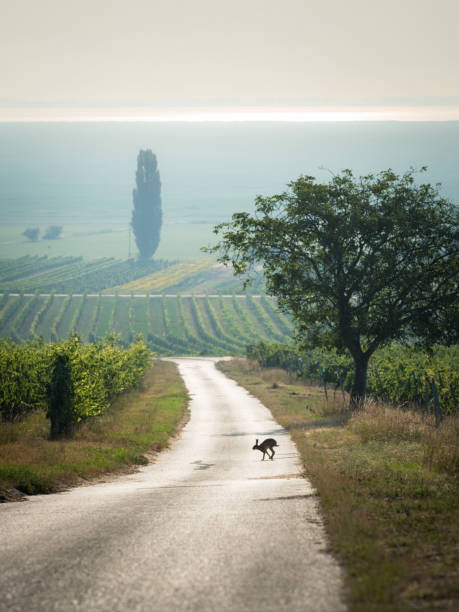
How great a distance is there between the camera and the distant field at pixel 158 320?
95.0m

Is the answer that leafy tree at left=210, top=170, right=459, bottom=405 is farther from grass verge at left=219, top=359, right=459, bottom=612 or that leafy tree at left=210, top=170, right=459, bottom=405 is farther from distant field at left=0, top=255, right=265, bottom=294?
distant field at left=0, top=255, right=265, bottom=294

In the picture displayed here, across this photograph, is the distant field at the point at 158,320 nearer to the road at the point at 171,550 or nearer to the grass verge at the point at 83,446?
the grass verge at the point at 83,446

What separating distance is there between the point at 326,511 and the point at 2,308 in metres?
111

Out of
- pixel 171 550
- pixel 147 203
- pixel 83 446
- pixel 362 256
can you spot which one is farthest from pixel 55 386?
pixel 147 203

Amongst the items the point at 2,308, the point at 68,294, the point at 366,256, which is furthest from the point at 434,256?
the point at 68,294

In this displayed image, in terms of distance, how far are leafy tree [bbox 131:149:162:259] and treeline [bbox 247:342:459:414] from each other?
131176mm

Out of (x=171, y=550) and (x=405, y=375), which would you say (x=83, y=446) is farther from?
(x=405, y=375)

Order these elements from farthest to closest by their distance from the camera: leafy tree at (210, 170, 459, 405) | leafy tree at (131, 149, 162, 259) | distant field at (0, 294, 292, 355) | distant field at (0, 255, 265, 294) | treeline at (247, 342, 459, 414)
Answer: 1. leafy tree at (131, 149, 162, 259)
2. distant field at (0, 255, 265, 294)
3. distant field at (0, 294, 292, 355)
4. leafy tree at (210, 170, 459, 405)
5. treeline at (247, 342, 459, 414)

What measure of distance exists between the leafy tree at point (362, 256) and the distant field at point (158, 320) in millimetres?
59369

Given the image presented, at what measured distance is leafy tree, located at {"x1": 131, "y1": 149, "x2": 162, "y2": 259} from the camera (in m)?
179

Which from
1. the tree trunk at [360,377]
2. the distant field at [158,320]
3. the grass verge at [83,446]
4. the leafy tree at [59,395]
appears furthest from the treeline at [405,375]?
the distant field at [158,320]

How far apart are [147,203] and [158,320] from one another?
7725 cm

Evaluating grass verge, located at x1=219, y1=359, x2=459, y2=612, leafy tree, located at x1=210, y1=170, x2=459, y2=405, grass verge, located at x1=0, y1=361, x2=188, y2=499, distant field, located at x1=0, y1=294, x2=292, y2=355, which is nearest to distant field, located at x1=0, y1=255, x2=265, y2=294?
distant field, located at x1=0, y1=294, x2=292, y2=355

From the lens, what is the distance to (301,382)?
4762 centimetres
